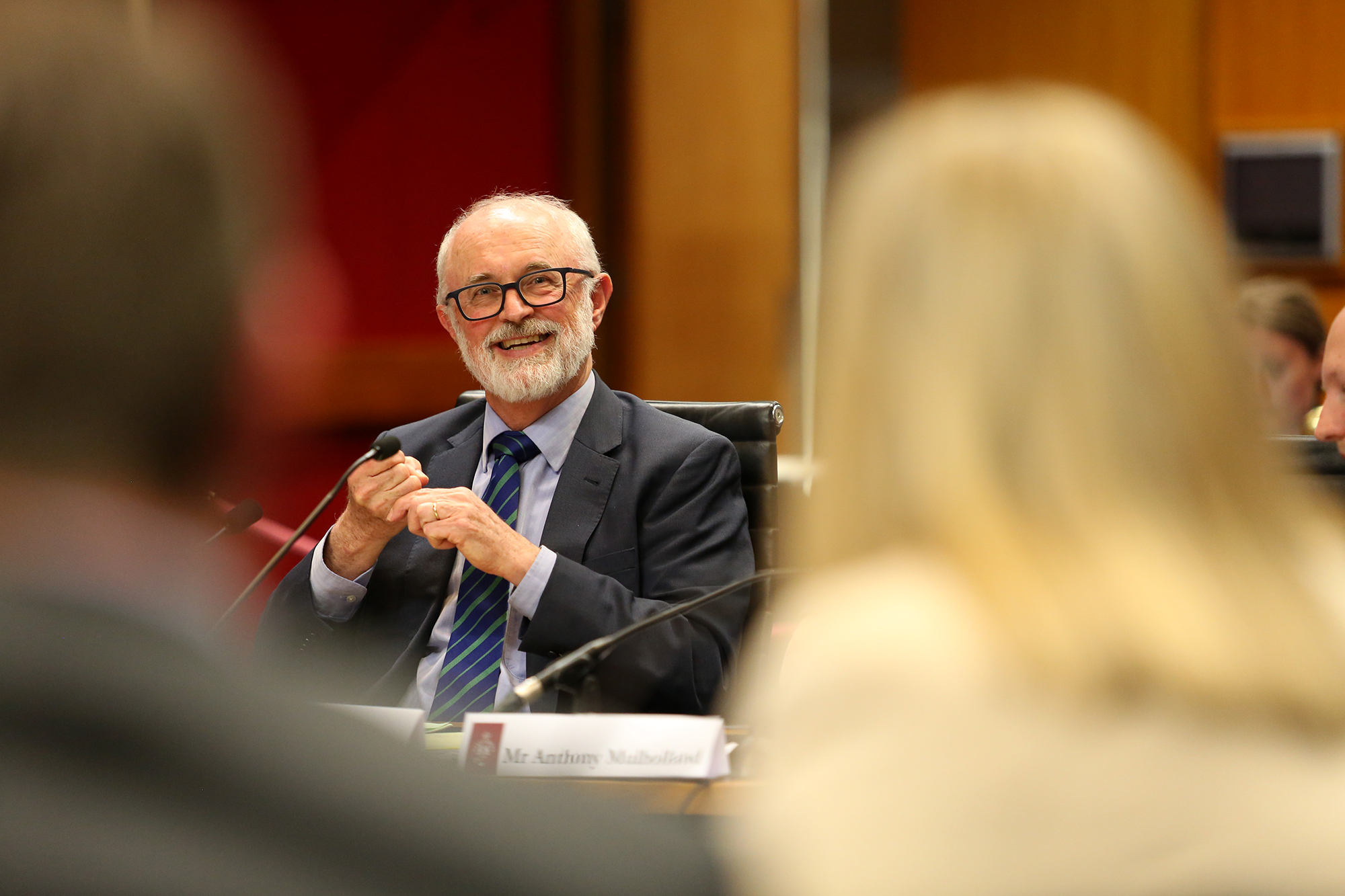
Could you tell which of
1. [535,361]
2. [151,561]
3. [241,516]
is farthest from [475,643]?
[151,561]

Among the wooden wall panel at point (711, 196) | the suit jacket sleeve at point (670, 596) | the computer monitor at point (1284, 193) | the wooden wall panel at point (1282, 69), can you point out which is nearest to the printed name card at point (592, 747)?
the suit jacket sleeve at point (670, 596)

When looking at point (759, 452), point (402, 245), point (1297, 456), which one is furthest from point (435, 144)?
point (1297, 456)

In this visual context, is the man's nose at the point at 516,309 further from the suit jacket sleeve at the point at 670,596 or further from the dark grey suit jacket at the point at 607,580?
the suit jacket sleeve at the point at 670,596

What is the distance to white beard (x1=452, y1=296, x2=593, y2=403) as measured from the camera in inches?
84.2

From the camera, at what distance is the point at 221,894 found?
48 centimetres

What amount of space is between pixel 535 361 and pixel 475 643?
0.48 m

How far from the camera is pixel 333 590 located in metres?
1.99

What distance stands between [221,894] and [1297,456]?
172cm

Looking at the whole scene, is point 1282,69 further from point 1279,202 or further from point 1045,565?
point 1045,565

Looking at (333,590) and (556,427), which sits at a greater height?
(556,427)

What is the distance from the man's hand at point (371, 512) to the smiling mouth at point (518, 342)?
0.94 ft

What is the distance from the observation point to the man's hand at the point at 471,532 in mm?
1860

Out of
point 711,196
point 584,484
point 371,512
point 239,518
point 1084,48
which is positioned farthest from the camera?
point 1084,48

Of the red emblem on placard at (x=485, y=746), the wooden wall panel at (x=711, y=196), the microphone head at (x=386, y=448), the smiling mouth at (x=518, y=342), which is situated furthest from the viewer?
the wooden wall panel at (x=711, y=196)
